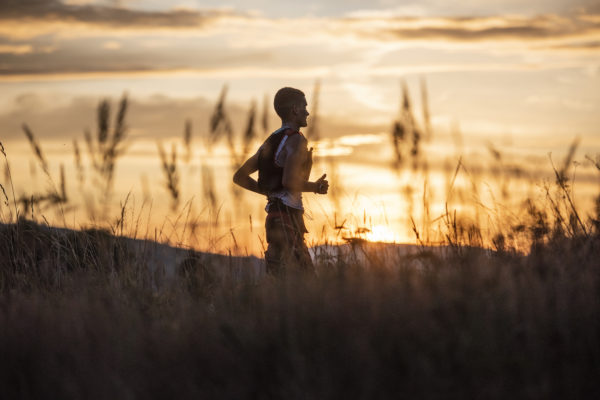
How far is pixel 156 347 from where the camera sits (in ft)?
11.8

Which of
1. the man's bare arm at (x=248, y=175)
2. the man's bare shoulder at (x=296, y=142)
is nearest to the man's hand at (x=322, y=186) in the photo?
the man's bare shoulder at (x=296, y=142)

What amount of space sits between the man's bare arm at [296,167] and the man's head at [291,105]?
0.59 ft

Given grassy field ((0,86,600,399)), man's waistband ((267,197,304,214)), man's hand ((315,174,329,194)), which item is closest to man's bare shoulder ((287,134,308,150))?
man's hand ((315,174,329,194))

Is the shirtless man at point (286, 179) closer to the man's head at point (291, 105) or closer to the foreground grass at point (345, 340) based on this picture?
the man's head at point (291, 105)

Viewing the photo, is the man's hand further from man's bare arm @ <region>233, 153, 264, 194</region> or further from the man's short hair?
man's bare arm @ <region>233, 153, 264, 194</region>

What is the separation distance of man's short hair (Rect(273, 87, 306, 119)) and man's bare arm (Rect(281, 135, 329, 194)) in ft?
0.75

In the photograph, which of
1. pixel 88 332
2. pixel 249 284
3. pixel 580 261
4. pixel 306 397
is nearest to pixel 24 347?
pixel 88 332

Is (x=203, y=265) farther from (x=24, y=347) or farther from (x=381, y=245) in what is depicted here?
(x=24, y=347)

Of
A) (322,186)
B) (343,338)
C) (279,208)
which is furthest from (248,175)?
(343,338)

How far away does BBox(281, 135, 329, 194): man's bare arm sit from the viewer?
5242 mm

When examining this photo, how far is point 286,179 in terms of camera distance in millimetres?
5262

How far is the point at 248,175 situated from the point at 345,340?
2.77 metres

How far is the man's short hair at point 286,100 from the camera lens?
17.7ft

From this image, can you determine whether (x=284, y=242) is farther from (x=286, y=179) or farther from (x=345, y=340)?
(x=345, y=340)
